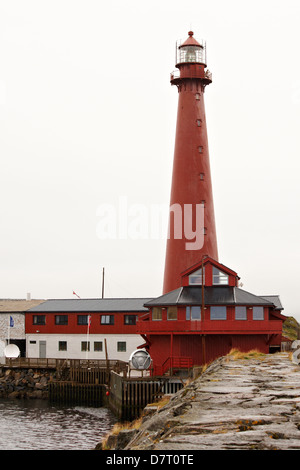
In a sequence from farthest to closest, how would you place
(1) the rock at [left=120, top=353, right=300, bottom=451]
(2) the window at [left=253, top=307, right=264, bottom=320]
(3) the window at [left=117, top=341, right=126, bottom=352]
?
(3) the window at [left=117, top=341, right=126, bottom=352], (2) the window at [left=253, top=307, right=264, bottom=320], (1) the rock at [left=120, top=353, right=300, bottom=451]

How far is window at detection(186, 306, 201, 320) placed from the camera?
48344 millimetres

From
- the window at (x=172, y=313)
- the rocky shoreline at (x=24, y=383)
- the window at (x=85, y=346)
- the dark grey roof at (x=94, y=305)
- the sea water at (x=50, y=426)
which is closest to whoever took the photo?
the sea water at (x=50, y=426)

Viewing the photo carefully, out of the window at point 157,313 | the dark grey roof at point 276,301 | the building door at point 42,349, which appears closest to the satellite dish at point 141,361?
the window at point 157,313

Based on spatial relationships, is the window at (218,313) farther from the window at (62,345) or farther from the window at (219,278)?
the window at (62,345)

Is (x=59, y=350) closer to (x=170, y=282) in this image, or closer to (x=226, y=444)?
(x=170, y=282)

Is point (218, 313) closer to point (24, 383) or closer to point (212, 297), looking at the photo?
point (212, 297)

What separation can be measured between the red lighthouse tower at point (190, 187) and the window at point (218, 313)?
6.85 metres

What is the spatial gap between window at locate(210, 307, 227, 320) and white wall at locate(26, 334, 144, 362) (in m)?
17.8

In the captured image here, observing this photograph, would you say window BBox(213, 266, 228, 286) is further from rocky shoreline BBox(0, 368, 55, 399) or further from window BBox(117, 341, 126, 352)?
rocky shoreline BBox(0, 368, 55, 399)

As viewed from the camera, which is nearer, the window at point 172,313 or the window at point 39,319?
the window at point 172,313

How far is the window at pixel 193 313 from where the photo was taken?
1903 inches

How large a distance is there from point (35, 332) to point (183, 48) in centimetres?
3086

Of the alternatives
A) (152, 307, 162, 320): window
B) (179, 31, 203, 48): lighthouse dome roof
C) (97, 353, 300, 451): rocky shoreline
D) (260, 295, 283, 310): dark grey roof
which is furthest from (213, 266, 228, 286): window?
(97, 353, 300, 451): rocky shoreline

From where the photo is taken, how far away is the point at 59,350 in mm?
68375
